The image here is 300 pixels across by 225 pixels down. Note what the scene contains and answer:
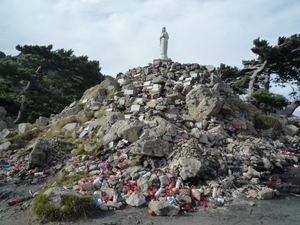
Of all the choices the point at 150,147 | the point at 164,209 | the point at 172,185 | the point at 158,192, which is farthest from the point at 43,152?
the point at 164,209

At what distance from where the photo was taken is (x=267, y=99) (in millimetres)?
16250

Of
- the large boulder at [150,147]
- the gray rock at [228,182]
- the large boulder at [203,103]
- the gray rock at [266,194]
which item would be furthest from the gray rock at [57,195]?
the large boulder at [203,103]

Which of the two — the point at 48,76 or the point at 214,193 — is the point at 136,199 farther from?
the point at 48,76

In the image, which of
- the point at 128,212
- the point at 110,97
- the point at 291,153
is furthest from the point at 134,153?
the point at 291,153

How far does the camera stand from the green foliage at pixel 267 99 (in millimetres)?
16125

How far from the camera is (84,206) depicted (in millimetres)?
5062

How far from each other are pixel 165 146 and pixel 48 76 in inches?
619

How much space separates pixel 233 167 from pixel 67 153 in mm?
5616

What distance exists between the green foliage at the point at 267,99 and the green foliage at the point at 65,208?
1411 cm

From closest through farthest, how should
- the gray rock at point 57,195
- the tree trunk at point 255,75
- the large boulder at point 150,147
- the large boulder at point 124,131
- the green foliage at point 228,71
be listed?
1. the gray rock at point 57,195
2. the large boulder at point 150,147
3. the large boulder at point 124,131
4. the tree trunk at point 255,75
5. the green foliage at point 228,71

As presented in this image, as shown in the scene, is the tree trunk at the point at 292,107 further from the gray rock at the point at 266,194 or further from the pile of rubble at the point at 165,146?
the gray rock at the point at 266,194

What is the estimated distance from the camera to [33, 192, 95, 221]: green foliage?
4848 millimetres

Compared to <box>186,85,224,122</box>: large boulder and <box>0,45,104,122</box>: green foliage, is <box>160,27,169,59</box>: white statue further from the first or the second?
<box>0,45,104,122</box>: green foliage

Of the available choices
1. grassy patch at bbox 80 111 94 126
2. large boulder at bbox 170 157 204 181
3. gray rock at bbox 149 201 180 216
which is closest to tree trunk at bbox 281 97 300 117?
grassy patch at bbox 80 111 94 126
